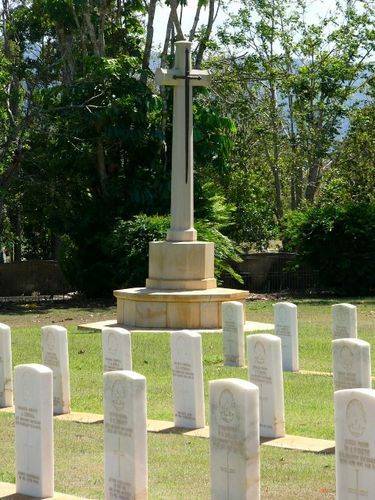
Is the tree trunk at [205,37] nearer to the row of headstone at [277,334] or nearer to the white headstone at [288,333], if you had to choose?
the row of headstone at [277,334]

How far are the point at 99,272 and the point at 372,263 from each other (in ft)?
24.0

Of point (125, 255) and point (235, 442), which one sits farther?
point (125, 255)

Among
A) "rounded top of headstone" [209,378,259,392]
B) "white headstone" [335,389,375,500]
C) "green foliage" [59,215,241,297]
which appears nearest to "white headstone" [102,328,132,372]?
"rounded top of headstone" [209,378,259,392]

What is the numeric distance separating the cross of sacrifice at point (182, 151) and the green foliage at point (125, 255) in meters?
5.42

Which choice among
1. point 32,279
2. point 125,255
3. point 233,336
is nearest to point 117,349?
point 233,336

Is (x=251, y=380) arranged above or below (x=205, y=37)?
below

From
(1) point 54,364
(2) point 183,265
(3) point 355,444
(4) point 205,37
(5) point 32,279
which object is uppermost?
(4) point 205,37

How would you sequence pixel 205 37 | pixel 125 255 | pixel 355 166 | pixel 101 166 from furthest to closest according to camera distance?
pixel 355 166 → pixel 205 37 → pixel 101 166 → pixel 125 255

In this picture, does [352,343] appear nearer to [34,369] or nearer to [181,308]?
[34,369]

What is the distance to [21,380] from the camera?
8570 millimetres

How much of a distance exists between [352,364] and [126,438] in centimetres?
339

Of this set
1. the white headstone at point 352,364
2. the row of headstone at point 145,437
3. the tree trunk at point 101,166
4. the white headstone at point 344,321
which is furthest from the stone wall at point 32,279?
the row of headstone at point 145,437

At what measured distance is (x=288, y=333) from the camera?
51.0 ft

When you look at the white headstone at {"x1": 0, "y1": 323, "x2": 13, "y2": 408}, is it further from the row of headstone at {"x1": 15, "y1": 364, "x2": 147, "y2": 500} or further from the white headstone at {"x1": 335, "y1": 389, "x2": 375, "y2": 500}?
the white headstone at {"x1": 335, "y1": 389, "x2": 375, "y2": 500}
